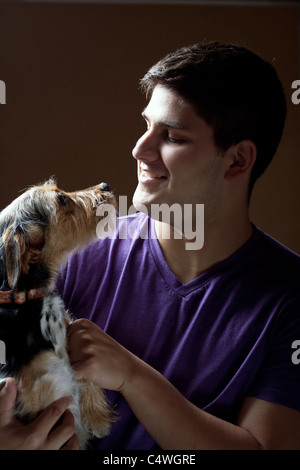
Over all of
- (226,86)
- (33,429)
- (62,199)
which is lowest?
(33,429)

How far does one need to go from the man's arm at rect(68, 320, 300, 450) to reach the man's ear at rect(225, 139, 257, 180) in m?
0.49

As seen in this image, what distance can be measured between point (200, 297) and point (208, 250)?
0.14 meters

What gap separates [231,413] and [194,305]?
9.6 inches

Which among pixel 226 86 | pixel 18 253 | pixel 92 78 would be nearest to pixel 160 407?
pixel 18 253

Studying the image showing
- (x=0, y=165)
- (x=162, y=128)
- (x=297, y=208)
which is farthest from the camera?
(x=0, y=165)

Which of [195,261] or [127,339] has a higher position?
[195,261]

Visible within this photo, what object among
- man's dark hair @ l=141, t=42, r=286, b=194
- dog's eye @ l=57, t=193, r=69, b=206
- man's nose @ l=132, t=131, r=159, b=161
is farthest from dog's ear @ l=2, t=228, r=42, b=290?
man's dark hair @ l=141, t=42, r=286, b=194

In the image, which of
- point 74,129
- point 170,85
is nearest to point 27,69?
point 74,129

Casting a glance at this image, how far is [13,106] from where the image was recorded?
63.9 inches

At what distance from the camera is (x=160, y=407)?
3.45 feet

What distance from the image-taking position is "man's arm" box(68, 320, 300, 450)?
1.05 meters

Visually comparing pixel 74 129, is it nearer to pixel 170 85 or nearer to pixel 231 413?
pixel 170 85

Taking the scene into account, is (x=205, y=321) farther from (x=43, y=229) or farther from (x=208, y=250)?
(x=43, y=229)

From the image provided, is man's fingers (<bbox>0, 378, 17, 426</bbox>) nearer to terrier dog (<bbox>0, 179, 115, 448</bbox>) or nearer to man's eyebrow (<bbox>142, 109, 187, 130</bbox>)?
terrier dog (<bbox>0, 179, 115, 448</bbox>)
